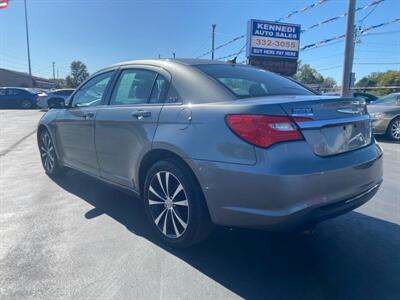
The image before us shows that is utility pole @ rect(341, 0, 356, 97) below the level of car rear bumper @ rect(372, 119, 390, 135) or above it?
above

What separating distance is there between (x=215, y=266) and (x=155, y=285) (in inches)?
20.3

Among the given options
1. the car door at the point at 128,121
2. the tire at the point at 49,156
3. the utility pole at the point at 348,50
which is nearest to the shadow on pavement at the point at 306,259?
the car door at the point at 128,121

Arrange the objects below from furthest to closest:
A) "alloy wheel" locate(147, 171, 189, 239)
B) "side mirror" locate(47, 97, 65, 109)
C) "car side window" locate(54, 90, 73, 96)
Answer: "car side window" locate(54, 90, 73, 96) → "side mirror" locate(47, 97, 65, 109) → "alloy wheel" locate(147, 171, 189, 239)

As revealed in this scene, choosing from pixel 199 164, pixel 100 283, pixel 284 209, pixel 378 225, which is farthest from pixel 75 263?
pixel 378 225

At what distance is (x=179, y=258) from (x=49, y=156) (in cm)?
331

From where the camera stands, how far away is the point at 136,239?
10.9 ft

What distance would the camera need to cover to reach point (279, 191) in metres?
2.33

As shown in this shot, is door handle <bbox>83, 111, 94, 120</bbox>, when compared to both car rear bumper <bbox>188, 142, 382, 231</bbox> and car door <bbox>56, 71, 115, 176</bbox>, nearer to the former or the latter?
car door <bbox>56, 71, 115, 176</bbox>

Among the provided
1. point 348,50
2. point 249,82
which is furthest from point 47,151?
point 348,50

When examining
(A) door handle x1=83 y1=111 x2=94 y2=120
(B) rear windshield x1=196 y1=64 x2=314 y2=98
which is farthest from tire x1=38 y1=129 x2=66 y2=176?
(B) rear windshield x1=196 y1=64 x2=314 y2=98

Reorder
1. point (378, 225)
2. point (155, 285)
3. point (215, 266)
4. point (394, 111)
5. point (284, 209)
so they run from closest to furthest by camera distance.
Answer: point (284, 209), point (155, 285), point (215, 266), point (378, 225), point (394, 111)

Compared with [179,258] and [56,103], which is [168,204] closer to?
[179,258]

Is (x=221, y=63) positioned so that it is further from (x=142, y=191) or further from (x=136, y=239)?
(x=136, y=239)

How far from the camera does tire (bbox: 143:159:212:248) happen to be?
2783 mm
